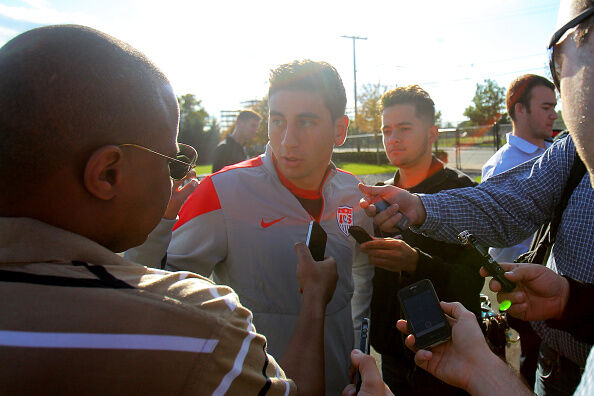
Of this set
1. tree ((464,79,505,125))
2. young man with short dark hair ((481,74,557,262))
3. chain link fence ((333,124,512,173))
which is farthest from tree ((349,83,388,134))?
young man with short dark hair ((481,74,557,262))

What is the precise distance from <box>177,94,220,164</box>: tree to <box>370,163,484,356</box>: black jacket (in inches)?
2191

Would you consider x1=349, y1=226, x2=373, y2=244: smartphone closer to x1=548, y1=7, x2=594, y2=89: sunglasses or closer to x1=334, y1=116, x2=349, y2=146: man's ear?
x1=334, y1=116, x2=349, y2=146: man's ear

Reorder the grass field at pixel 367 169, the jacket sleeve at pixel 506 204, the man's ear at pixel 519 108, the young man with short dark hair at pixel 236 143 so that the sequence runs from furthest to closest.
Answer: the grass field at pixel 367 169
the young man with short dark hair at pixel 236 143
the man's ear at pixel 519 108
the jacket sleeve at pixel 506 204

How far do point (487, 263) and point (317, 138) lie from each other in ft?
4.29

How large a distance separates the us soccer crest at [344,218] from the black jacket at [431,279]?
48 cm

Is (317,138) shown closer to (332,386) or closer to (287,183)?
(287,183)

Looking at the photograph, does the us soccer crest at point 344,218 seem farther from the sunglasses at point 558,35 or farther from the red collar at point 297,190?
the sunglasses at point 558,35

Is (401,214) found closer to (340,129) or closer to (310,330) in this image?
(310,330)

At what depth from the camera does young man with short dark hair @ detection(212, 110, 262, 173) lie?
24.6 feet

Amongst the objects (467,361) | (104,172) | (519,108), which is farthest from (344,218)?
(519,108)

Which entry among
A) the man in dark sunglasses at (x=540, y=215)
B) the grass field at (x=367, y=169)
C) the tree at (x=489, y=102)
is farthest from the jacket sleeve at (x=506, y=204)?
the tree at (x=489, y=102)

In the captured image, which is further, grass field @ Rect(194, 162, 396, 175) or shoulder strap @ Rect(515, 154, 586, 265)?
grass field @ Rect(194, 162, 396, 175)

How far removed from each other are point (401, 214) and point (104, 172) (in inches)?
59.7

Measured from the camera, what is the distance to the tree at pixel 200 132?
58.5 m
